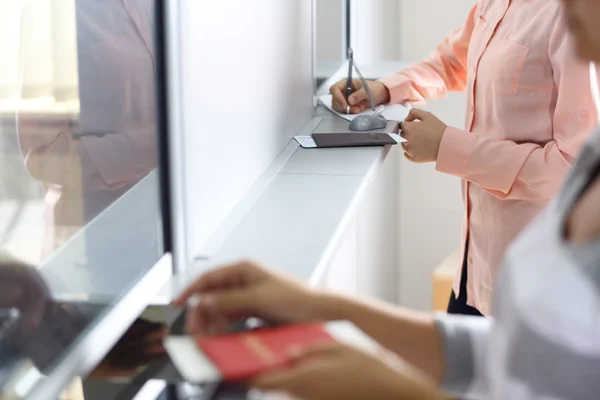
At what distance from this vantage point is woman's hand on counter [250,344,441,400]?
583 mm

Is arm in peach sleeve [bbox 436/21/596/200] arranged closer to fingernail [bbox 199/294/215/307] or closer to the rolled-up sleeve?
the rolled-up sleeve

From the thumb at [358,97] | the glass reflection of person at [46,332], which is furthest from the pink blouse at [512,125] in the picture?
the glass reflection of person at [46,332]

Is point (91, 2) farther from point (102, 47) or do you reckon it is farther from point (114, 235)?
point (114, 235)

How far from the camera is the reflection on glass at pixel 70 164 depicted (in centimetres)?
62

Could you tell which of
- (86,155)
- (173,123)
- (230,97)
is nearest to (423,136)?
(230,97)

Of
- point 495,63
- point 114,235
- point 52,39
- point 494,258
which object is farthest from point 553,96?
point 52,39

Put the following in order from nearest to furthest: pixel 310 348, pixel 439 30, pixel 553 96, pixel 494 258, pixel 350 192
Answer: pixel 310 348 → pixel 350 192 → pixel 553 96 → pixel 494 258 → pixel 439 30

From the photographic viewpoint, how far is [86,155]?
2.44 ft

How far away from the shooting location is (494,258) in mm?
1587

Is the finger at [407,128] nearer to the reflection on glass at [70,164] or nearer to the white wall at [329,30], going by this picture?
the white wall at [329,30]

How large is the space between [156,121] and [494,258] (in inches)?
34.7

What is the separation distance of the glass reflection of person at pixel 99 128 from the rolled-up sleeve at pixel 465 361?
392mm

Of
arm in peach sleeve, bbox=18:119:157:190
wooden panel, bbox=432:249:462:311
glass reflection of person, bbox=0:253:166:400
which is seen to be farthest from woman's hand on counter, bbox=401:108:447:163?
wooden panel, bbox=432:249:462:311

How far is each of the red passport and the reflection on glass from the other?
0.41 ft
